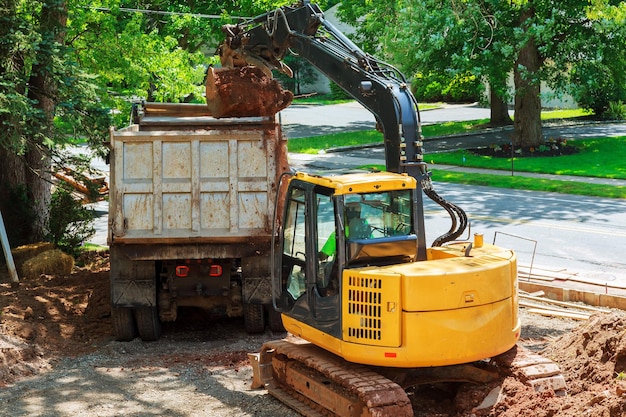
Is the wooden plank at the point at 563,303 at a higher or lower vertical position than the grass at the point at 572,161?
lower

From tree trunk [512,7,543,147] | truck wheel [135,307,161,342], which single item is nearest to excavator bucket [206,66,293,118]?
truck wheel [135,307,161,342]

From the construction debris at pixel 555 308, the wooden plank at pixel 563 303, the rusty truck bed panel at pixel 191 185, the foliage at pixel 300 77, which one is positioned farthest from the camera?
the foliage at pixel 300 77

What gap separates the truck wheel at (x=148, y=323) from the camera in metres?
12.5

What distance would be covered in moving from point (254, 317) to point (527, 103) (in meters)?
22.8

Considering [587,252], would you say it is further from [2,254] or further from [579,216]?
[2,254]

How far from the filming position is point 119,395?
33.6 ft

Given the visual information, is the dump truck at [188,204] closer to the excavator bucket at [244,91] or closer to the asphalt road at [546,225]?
the excavator bucket at [244,91]

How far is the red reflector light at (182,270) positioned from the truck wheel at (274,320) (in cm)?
123

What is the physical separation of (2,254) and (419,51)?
17599 millimetres

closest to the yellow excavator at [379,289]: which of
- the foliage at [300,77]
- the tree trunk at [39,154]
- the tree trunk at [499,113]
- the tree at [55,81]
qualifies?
the tree at [55,81]

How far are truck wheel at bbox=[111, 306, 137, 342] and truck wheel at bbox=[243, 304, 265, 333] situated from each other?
5.04 ft

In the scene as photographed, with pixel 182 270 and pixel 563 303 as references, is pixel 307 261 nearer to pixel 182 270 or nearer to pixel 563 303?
pixel 182 270

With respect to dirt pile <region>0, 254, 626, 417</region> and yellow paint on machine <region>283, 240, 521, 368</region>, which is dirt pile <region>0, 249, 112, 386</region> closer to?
dirt pile <region>0, 254, 626, 417</region>

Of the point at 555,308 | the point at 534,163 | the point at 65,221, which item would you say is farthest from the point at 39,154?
the point at 534,163
